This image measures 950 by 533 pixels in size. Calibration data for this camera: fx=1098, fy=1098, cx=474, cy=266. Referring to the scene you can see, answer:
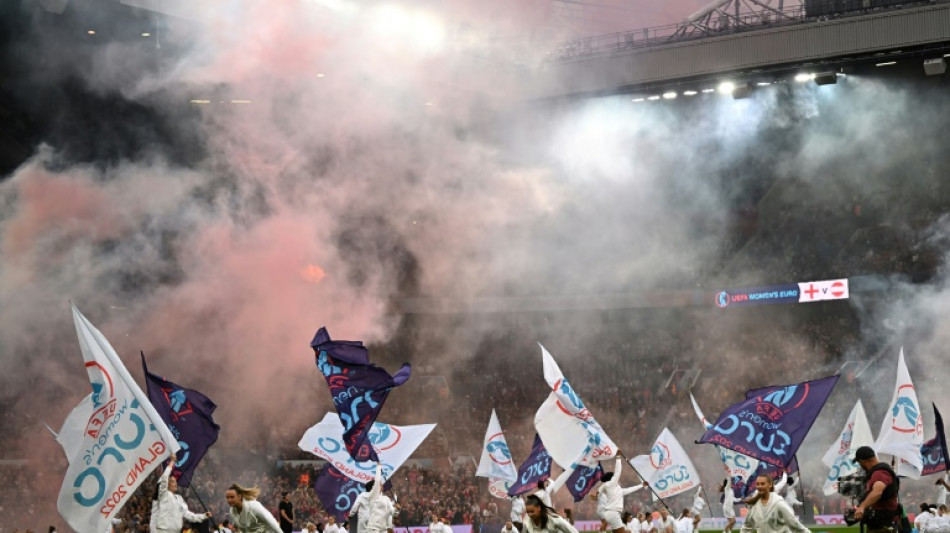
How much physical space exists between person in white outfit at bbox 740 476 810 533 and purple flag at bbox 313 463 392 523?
9.92 meters

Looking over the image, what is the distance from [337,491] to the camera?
749 inches

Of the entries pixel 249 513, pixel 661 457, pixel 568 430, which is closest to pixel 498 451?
pixel 661 457

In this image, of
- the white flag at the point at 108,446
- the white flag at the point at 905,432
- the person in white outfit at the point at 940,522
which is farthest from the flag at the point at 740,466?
the white flag at the point at 108,446

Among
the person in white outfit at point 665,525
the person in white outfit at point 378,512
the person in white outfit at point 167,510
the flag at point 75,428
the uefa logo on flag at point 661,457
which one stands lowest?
the person in white outfit at point 665,525

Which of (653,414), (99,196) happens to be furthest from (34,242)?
(653,414)

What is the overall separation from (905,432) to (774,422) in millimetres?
5504

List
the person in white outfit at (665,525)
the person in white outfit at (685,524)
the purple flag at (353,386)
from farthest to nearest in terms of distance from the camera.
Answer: the person in white outfit at (685,524) < the person in white outfit at (665,525) < the purple flag at (353,386)

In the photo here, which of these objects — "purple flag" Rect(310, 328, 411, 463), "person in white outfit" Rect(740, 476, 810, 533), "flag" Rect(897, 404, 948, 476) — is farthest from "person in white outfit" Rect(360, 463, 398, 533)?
"flag" Rect(897, 404, 948, 476)

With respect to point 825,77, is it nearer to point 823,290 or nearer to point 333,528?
point 823,290

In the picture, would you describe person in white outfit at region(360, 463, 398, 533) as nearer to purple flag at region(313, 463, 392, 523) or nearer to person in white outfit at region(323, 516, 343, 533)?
purple flag at region(313, 463, 392, 523)

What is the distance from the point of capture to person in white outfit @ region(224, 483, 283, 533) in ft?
33.8

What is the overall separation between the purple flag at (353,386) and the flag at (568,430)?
262 cm

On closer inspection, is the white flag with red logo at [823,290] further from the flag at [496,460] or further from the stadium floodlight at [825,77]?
the flag at [496,460]

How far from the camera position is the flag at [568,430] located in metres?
17.5
